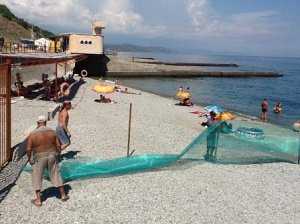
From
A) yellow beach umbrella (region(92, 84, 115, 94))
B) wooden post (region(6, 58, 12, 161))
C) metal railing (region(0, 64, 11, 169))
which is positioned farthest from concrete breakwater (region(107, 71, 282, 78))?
wooden post (region(6, 58, 12, 161))

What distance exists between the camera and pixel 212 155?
13391 millimetres

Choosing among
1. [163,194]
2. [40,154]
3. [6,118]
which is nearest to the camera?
[40,154]

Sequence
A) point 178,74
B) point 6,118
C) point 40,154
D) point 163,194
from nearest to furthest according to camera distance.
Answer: point 40,154
point 163,194
point 6,118
point 178,74

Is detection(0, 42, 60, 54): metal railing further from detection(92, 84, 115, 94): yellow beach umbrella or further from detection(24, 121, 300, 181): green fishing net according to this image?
detection(24, 121, 300, 181): green fishing net

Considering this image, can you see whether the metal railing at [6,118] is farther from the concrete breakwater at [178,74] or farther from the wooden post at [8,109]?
the concrete breakwater at [178,74]

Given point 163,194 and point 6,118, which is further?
point 6,118

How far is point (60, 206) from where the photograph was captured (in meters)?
8.97

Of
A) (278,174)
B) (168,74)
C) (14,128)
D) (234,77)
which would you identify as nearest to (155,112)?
(14,128)

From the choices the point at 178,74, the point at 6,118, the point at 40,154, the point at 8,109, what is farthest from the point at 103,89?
the point at 178,74

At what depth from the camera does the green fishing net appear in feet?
35.9

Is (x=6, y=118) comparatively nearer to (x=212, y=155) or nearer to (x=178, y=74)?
(x=212, y=155)

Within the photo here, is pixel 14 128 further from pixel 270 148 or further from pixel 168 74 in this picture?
pixel 168 74

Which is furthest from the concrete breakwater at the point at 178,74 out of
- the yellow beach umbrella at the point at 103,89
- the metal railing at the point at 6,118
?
the metal railing at the point at 6,118

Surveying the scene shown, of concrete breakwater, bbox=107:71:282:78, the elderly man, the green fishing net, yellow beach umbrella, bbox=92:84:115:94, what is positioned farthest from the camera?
concrete breakwater, bbox=107:71:282:78
